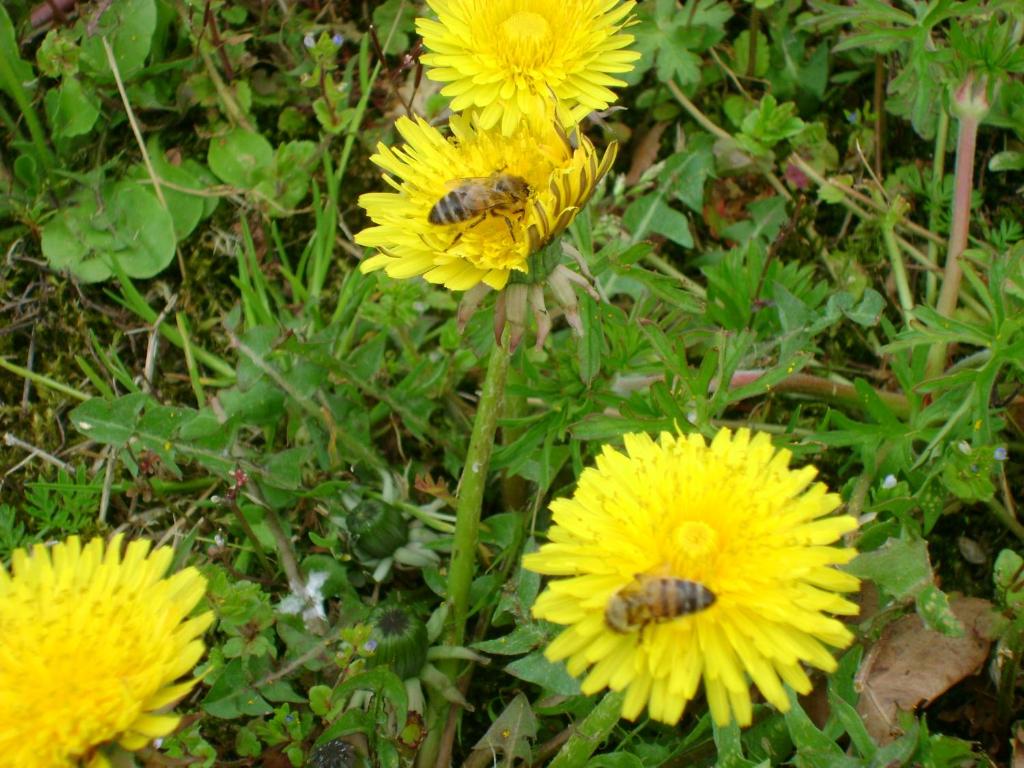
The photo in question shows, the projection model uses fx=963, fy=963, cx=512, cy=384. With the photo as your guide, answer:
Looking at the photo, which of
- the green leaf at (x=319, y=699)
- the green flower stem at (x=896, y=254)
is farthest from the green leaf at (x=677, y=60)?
the green leaf at (x=319, y=699)

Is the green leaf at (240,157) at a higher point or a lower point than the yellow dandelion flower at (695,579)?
higher

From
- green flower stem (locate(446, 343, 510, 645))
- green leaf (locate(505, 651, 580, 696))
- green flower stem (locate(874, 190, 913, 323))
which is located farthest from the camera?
green flower stem (locate(874, 190, 913, 323))

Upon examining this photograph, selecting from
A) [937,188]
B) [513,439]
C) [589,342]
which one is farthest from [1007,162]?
[513,439]

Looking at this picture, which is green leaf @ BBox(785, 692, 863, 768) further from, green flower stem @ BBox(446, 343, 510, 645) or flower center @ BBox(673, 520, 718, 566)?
green flower stem @ BBox(446, 343, 510, 645)

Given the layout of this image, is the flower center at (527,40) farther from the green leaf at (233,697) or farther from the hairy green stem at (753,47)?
the green leaf at (233,697)

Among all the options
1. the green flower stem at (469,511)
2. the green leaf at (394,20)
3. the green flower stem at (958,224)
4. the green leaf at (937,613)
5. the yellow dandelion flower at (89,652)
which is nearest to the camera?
the yellow dandelion flower at (89,652)

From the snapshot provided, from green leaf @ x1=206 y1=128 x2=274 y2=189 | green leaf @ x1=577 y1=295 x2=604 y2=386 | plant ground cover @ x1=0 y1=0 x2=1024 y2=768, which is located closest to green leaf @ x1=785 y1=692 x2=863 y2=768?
plant ground cover @ x1=0 y1=0 x2=1024 y2=768
